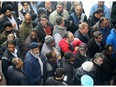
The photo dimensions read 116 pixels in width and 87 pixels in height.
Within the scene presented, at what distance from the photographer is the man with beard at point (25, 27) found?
6203mm

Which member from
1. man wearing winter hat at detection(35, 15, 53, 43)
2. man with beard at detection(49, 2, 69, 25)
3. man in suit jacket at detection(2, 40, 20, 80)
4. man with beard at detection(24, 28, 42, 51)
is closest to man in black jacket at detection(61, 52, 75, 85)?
man with beard at detection(24, 28, 42, 51)

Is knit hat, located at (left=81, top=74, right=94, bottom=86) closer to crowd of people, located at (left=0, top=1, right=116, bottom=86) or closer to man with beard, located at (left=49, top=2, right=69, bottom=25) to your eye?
crowd of people, located at (left=0, top=1, right=116, bottom=86)

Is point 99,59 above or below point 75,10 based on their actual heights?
below

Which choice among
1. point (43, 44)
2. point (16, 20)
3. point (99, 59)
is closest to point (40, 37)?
point (43, 44)

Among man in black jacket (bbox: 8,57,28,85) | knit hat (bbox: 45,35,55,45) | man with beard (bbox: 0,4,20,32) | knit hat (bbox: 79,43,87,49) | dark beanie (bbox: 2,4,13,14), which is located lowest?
man in black jacket (bbox: 8,57,28,85)

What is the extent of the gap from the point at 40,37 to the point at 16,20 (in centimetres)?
58

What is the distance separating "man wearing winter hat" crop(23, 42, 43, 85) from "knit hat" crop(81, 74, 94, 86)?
2.20ft

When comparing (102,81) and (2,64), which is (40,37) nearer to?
(2,64)

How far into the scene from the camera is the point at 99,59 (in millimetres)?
5754

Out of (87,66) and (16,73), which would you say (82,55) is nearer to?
→ (87,66)

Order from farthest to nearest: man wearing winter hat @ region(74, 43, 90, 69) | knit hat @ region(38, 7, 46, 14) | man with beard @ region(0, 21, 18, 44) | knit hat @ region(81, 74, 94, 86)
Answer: knit hat @ region(38, 7, 46, 14)
man with beard @ region(0, 21, 18, 44)
man wearing winter hat @ region(74, 43, 90, 69)
knit hat @ region(81, 74, 94, 86)

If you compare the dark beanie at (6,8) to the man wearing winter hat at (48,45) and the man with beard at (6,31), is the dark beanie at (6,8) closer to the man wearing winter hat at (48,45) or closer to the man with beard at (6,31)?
the man with beard at (6,31)

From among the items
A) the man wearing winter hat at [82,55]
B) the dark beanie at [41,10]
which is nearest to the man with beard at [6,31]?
the dark beanie at [41,10]

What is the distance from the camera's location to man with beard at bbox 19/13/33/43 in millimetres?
6203
